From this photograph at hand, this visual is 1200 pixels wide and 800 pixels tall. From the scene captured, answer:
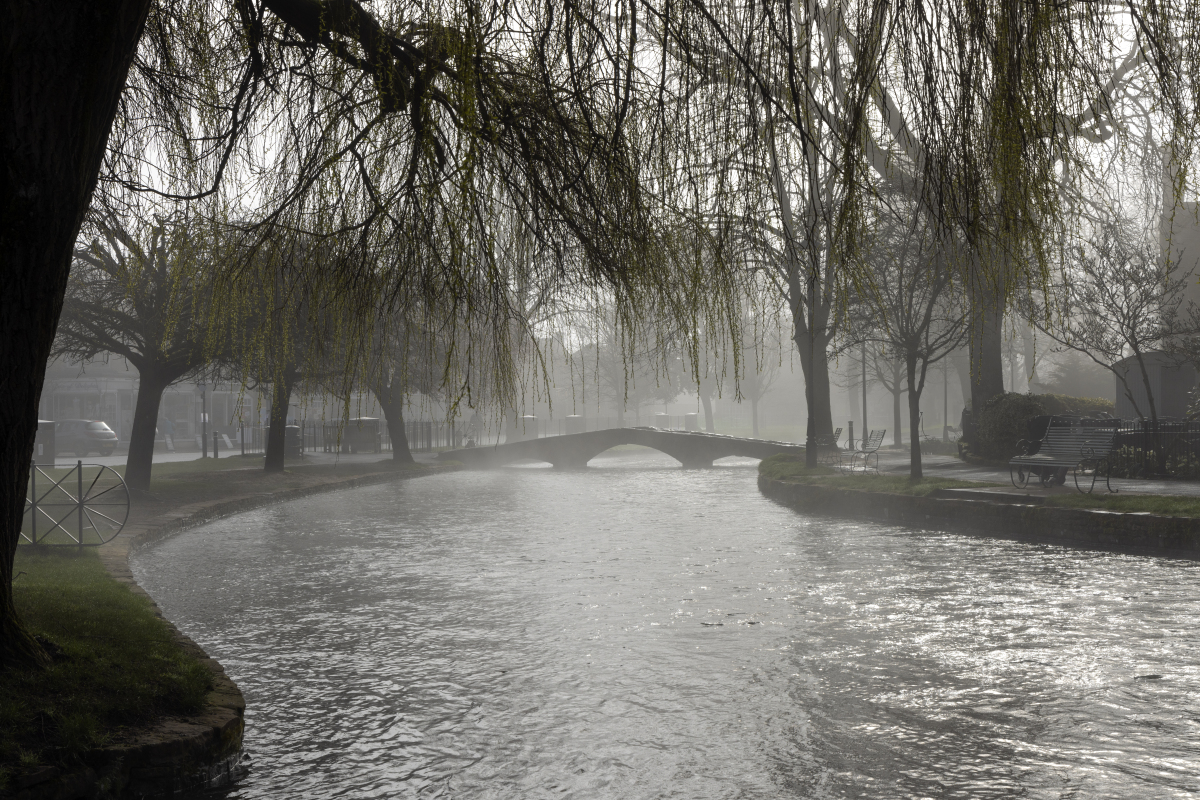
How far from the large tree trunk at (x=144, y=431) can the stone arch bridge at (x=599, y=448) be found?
17069mm

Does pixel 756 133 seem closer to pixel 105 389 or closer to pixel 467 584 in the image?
pixel 467 584

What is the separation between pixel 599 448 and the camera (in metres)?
39.2

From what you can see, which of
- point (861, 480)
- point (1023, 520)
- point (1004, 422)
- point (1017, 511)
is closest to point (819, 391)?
point (1004, 422)

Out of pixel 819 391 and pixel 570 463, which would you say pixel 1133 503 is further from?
pixel 570 463

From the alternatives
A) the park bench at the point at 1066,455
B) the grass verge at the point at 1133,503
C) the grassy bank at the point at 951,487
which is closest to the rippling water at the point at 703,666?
the grass verge at the point at 1133,503

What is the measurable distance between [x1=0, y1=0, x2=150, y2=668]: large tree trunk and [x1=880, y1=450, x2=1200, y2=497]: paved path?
14.2m

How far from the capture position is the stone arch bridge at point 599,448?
120 feet

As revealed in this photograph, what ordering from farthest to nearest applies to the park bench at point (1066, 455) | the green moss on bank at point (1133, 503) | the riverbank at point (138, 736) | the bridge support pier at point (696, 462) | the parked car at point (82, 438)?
the parked car at point (82, 438) → the bridge support pier at point (696, 462) → the park bench at point (1066, 455) → the green moss on bank at point (1133, 503) → the riverbank at point (138, 736)

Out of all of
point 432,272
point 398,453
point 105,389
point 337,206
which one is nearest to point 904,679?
point 432,272

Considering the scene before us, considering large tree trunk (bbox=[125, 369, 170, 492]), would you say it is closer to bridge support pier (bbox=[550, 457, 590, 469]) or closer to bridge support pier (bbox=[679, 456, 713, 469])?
bridge support pier (bbox=[550, 457, 590, 469])

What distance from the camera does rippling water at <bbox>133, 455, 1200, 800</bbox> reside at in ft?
17.0

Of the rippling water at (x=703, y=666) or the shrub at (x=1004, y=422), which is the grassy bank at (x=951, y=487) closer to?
the rippling water at (x=703, y=666)

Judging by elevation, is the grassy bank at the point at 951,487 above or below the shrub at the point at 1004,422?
below

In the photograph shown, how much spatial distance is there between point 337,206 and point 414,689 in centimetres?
325
